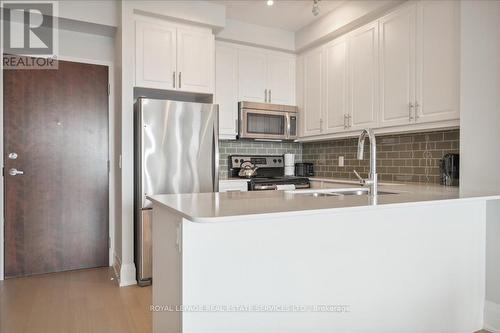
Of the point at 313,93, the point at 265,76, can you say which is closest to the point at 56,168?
the point at 265,76

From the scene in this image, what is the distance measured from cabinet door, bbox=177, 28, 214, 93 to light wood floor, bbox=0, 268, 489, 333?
1912 mm

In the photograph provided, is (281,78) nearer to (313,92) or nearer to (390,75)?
(313,92)

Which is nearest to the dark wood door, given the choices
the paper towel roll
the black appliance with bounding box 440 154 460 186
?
the paper towel roll

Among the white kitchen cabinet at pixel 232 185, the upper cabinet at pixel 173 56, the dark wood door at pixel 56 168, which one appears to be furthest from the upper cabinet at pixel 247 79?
the dark wood door at pixel 56 168

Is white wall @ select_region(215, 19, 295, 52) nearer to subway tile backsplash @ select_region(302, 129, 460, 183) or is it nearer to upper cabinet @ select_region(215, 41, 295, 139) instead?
upper cabinet @ select_region(215, 41, 295, 139)

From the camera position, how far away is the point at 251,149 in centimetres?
425

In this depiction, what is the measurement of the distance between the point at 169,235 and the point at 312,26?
3.13 metres

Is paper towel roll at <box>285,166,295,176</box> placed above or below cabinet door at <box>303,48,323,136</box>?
below

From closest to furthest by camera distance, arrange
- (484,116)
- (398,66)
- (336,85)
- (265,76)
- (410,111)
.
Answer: (484,116) → (410,111) → (398,66) → (336,85) → (265,76)

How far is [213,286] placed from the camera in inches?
55.0

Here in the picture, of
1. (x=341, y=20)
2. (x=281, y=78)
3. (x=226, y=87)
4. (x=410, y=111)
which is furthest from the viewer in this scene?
(x=281, y=78)

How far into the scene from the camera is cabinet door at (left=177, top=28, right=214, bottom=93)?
10.9ft

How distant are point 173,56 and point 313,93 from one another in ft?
5.25

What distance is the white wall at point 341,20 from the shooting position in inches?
121
